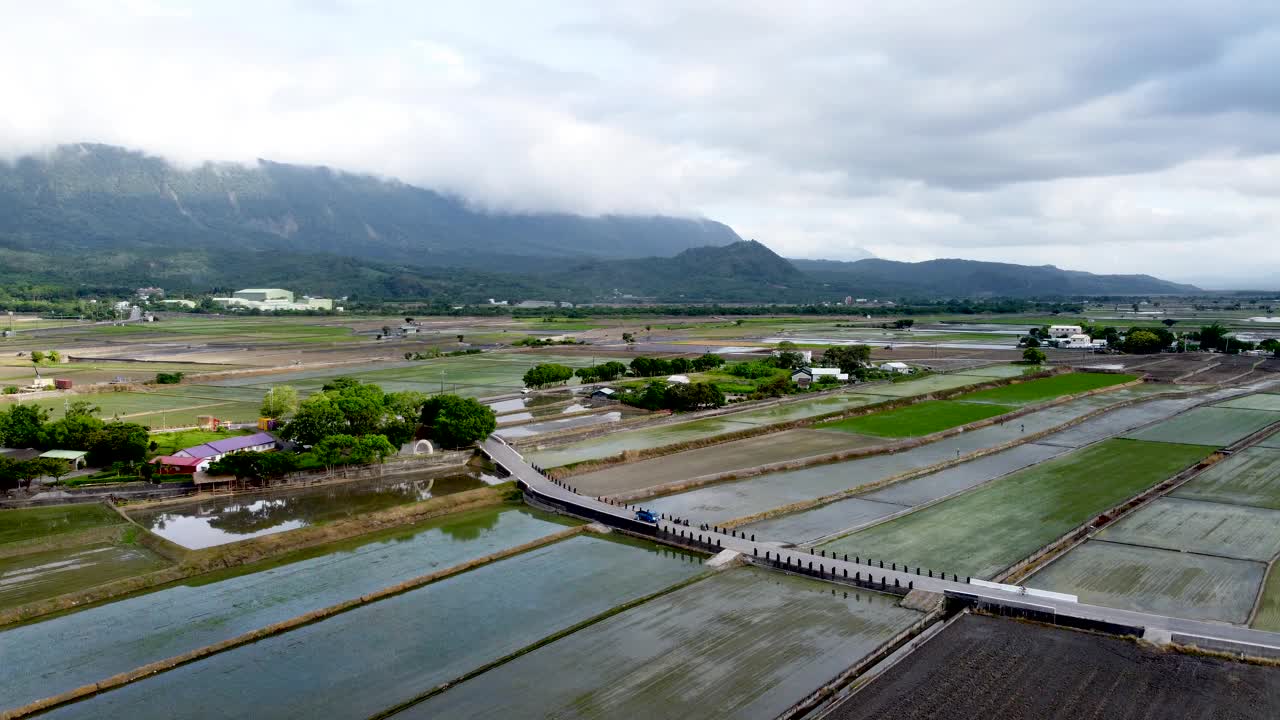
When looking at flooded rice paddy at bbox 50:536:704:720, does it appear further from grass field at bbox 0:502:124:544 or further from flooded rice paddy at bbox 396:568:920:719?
grass field at bbox 0:502:124:544

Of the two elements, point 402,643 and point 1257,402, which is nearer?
point 402,643

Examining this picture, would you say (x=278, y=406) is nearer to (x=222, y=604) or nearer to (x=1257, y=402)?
(x=222, y=604)

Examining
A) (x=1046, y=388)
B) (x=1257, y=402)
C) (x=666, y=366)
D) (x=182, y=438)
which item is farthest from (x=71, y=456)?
(x=1257, y=402)

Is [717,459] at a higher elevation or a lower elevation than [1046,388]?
lower

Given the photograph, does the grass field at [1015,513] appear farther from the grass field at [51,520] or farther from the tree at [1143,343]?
the tree at [1143,343]

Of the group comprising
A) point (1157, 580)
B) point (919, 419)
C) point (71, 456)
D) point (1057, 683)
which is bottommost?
point (1057, 683)
